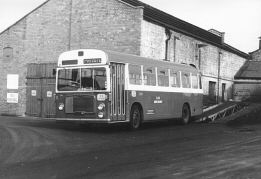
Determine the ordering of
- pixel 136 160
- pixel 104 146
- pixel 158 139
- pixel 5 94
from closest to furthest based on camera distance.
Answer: pixel 136 160, pixel 104 146, pixel 158 139, pixel 5 94

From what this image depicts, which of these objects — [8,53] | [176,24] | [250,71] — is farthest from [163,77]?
[250,71]

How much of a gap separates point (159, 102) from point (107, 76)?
172 inches

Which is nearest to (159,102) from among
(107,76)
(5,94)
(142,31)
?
(107,76)

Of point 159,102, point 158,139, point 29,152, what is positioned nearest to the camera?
point 29,152

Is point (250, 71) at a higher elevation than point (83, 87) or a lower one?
higher

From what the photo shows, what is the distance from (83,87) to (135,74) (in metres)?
2.38

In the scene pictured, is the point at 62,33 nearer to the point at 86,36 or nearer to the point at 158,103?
the point at 86,36

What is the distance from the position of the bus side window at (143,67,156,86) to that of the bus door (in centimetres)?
176

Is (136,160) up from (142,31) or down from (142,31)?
down

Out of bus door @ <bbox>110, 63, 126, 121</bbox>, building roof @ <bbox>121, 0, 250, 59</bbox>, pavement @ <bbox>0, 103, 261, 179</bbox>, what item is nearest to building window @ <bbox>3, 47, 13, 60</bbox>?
building roof @ <bbox>121, 0, 250, 59</bbox>

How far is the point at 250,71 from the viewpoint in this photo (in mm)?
51031

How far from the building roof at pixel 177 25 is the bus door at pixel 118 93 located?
41.0 ft

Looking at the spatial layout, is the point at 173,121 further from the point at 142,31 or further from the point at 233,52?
the point at 233,52

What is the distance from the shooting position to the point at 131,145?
14.5 metres
